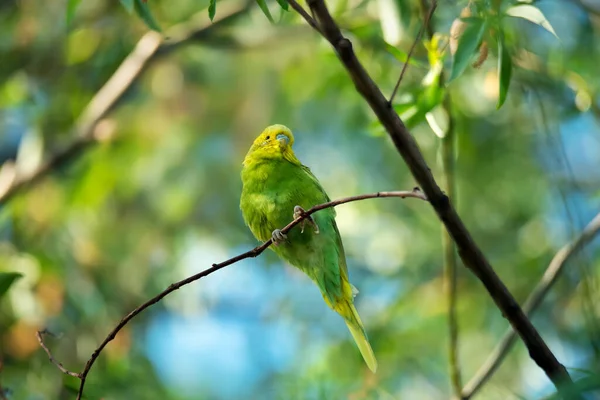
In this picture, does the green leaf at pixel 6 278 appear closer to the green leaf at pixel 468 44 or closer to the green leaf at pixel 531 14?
the green leaf at pixel 468 44

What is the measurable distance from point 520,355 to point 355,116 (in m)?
2.44

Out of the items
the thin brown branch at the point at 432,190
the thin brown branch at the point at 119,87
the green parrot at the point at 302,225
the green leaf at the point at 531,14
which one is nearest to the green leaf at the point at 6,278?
the green parrot at the point at 302,225

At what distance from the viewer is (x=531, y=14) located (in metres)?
2.10

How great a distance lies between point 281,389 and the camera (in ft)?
13.7

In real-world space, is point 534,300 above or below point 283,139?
below

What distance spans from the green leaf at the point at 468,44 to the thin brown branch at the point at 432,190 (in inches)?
19.7

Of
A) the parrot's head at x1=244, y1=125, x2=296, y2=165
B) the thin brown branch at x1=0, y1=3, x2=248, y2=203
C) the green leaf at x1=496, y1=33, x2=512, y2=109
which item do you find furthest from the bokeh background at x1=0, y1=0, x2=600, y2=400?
the green leaf at x1=496, y1=33, x2=512, y2=109

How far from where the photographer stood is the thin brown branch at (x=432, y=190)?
1537 mm

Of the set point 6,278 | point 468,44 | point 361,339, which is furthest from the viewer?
point 361,339

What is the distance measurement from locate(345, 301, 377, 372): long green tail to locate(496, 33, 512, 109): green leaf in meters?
0.88

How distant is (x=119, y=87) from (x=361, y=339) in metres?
2.92

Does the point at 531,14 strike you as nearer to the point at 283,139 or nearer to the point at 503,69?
the point at 503,69

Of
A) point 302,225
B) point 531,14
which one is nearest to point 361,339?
point 302,225

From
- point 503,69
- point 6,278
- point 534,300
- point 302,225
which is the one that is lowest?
point 534,300
